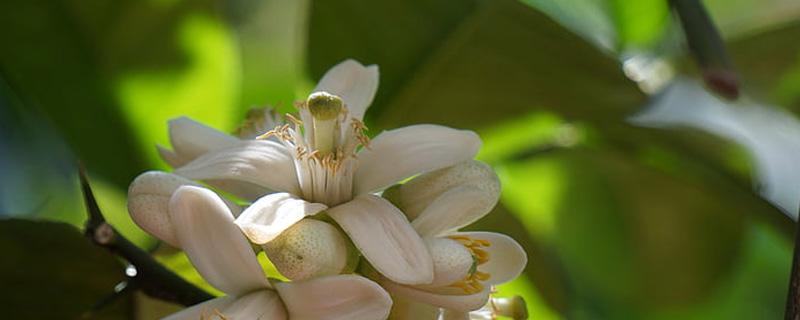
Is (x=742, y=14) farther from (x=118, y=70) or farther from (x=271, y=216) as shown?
(x=271, y=216)

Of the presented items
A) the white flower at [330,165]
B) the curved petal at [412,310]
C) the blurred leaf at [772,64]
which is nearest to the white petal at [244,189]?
the white flower at [330,165]

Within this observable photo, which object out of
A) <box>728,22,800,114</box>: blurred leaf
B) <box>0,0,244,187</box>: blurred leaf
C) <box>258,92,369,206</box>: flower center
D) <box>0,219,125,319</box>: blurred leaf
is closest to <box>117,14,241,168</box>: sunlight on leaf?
<box>0,0,244,187</box>: blurred leaf

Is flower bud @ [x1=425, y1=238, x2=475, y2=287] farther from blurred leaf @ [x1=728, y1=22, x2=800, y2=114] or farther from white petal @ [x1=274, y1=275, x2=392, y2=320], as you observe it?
blurred leaf @ [x1=728, y1=22, x2=800, y2=114]

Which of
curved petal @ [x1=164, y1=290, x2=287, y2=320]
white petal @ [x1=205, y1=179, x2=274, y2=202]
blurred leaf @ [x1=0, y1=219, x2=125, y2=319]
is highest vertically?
white petal @ [x1=205, y1=179, x2=274, y2=202]

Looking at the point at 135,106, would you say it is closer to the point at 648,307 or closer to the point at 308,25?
the point at 308,25

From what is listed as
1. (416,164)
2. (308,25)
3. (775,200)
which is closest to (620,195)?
(775,200)

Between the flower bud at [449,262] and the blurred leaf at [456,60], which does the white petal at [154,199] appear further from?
the blurred leaf at [456,60]
